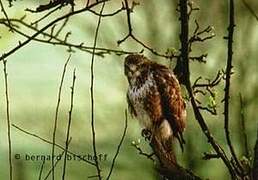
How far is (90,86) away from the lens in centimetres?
136

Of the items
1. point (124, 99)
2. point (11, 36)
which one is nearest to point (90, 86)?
point (124, 99)

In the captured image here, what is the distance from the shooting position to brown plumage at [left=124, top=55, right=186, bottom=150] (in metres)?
1.33

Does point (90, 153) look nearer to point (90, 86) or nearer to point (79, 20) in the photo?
point (90, 86)

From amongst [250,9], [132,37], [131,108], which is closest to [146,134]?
[131,108]

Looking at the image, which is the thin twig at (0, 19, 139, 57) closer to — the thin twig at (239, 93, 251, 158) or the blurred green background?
the blurred green background

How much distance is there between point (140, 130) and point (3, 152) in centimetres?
28

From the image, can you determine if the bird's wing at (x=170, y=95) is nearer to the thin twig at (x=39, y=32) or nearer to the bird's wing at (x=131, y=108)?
the bird's wing at (x=131, y=108)

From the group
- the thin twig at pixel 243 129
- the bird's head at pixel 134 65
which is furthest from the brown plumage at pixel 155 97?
the thin twig at pixel 243 129

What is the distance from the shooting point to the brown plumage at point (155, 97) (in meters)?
1.33

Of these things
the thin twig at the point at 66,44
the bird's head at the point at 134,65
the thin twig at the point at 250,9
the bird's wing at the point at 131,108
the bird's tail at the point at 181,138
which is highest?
the thin twig at the point at 250,9

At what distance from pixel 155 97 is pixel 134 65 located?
82 millimetres

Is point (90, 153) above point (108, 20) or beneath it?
beneath

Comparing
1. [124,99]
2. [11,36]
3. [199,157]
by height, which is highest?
[11,36]

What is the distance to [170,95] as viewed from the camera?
1345 millimetres
